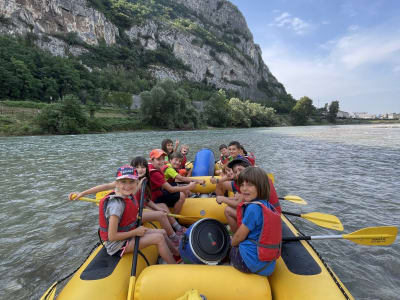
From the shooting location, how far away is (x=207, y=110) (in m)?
46.3

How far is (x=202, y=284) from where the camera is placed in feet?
5.85

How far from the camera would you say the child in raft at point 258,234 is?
181 centimetres

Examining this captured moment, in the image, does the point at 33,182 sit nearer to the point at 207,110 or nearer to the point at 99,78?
the point at 207,110

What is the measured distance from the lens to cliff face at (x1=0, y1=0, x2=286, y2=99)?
63.2 metres

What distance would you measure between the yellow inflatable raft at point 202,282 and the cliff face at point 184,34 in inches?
3081

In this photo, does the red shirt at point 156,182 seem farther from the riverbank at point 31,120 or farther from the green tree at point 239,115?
the green tree at point 239,115

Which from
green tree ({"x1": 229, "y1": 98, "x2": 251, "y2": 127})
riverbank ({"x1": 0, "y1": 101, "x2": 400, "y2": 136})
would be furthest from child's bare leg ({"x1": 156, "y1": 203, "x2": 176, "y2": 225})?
green tree ({"x1": 229, "y1": 98, "x2": 251, "y2": 127})

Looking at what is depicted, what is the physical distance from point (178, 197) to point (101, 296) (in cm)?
197

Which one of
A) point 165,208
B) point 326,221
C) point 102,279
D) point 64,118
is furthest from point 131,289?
point 64,118

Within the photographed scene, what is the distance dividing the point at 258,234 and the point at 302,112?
86556mm

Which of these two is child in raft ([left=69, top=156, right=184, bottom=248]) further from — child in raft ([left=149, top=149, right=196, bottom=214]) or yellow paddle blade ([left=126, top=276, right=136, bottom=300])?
yellow paddle blade ([left=126, top=276, right=136, bottom=300])

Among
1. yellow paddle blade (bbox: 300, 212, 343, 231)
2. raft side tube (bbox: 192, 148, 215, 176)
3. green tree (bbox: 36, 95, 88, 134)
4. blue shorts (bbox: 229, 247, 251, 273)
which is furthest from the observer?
green tree (bbox: 36, 95, 88, 134)

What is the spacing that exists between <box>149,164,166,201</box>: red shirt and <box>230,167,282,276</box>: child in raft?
1.76 m

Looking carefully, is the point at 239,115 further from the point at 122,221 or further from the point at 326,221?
the point at 122,221
